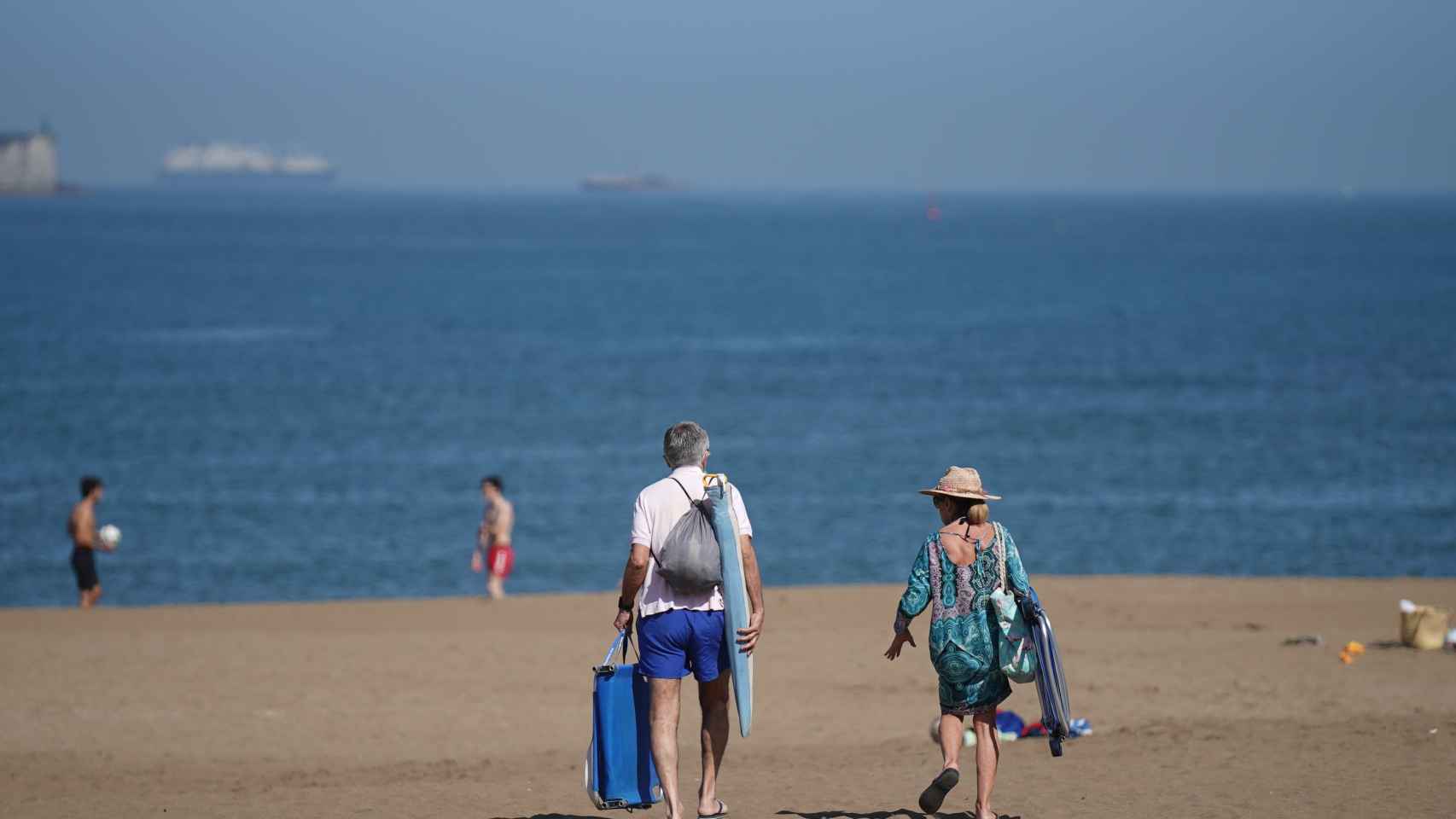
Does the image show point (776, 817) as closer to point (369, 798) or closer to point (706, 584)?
point (706, 584)

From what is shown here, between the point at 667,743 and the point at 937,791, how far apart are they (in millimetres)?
1181

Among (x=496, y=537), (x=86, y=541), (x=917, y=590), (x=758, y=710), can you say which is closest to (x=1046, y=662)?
(x=917, y=590)

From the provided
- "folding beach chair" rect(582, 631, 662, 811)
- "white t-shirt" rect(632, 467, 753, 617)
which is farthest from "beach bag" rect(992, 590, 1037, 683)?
"folding beach chair" rect(582, 631, 662, 811)

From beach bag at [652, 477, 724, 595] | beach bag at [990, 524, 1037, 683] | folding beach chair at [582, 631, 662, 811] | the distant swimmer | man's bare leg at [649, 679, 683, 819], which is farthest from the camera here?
the distant swimmer

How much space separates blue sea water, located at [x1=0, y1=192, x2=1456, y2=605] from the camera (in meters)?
26.7

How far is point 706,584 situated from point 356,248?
457 ft

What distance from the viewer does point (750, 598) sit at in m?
7.08

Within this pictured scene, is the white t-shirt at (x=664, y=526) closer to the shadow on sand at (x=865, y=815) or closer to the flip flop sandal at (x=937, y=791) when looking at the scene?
the flip flop sandal at (x=937, y=791)

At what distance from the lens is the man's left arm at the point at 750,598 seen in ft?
22.9

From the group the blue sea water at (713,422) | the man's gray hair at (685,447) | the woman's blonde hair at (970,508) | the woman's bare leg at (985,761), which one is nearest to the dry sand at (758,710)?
the woman's bare leg at (985,761)

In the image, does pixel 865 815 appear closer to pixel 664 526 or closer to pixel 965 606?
pixel 965 606

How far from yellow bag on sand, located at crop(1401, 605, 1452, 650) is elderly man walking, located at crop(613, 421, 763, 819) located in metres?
7.75

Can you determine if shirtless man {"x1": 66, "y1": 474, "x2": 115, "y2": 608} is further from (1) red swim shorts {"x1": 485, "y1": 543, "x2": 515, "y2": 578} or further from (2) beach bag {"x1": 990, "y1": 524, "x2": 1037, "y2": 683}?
(2) beach bag {"x1": 990, "y1": 524, "x2": 1037, "y2": 683}

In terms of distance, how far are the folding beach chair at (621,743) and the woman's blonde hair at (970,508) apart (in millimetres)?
1493
